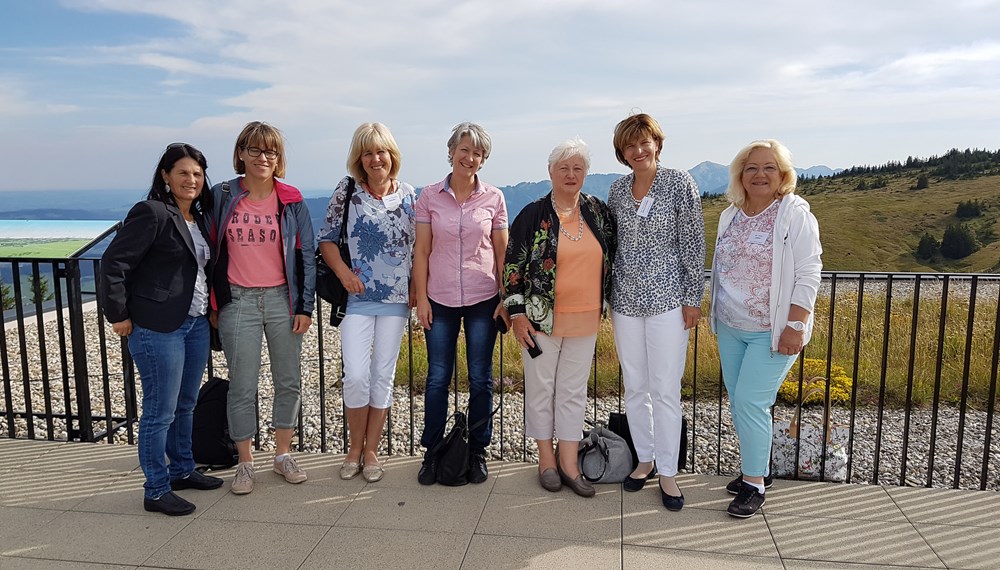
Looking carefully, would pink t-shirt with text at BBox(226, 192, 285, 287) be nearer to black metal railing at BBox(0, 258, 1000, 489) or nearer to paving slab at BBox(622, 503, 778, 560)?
black metal railing at BBox(0, 258, 1000, 489)

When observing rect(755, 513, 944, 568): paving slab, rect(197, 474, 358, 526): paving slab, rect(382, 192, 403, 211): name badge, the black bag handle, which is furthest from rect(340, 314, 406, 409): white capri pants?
rect(755, 513, 944, 568): paving slab

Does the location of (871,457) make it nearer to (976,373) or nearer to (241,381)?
(976,373)

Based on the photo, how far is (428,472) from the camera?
3.77 metres

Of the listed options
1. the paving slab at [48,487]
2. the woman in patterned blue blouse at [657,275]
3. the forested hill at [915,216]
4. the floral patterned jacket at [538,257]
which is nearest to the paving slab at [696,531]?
the woman in patterned blue blouse at [657,275]

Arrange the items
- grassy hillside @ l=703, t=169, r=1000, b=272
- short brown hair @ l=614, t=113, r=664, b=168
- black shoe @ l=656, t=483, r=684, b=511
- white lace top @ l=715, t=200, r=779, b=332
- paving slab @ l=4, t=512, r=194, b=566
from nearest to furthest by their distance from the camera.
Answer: paving slab @ l=4, t=512, r=194, b=566
white lace top @ l=715, t=200, r=779, b=332
short brown hair @ l=614, t=113, r=664, b=168
black shoe @ l=656, t=483, r=684, b=511
grassy hillside @ l=703, t=169, r=1000, b=272

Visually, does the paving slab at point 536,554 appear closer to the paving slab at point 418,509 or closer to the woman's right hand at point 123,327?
the paving slab at point 418,509

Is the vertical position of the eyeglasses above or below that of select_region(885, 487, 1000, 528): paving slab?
above

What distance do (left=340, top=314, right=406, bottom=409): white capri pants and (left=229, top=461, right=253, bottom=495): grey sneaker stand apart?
0.66 m

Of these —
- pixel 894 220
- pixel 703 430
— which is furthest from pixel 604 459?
pixel 894 220

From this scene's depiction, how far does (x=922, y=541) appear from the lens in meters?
3.08

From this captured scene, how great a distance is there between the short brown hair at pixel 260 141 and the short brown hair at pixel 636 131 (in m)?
1.80

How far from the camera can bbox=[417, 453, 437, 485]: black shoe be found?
3750 millimetres

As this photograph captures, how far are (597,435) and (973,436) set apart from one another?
4685mm

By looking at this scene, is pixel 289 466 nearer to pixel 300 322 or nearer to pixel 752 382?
pixel 300 322
